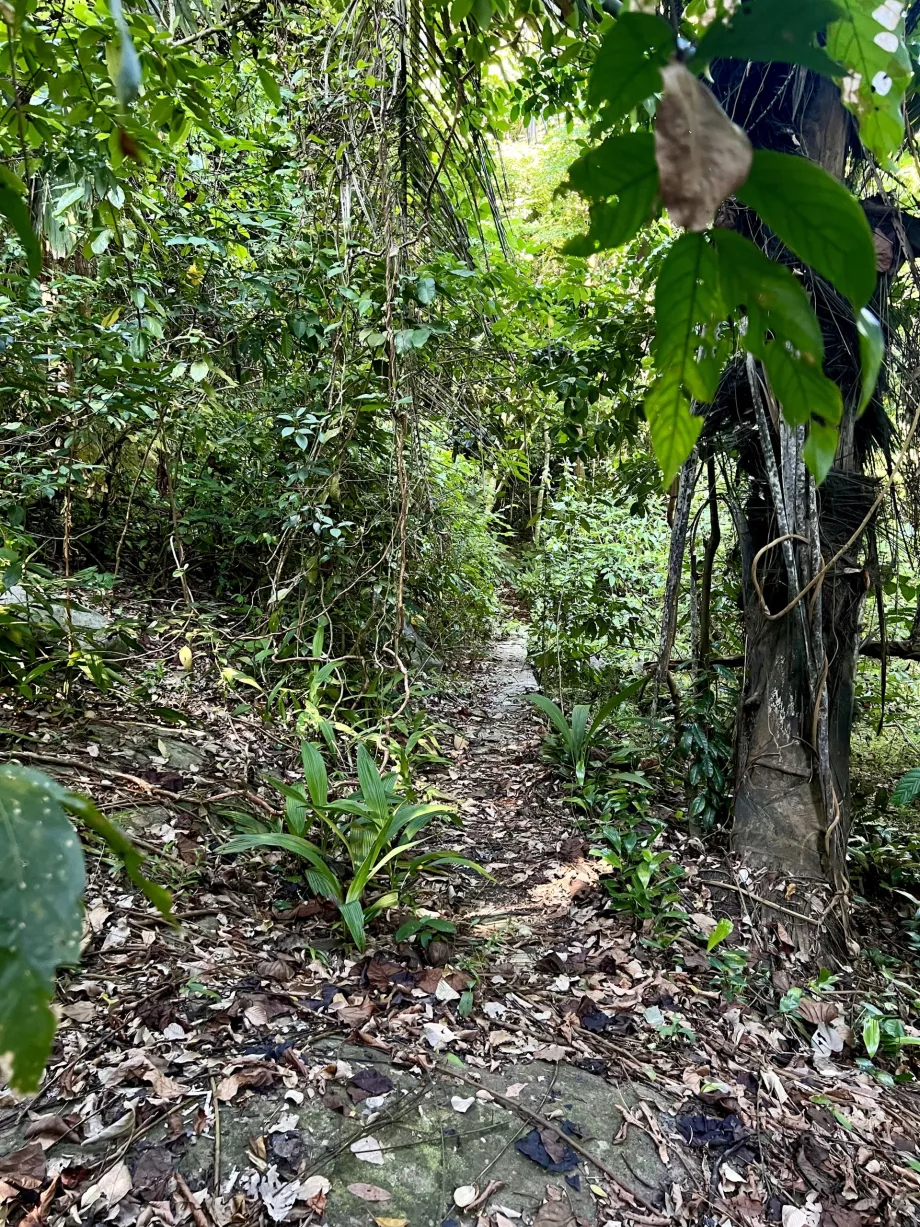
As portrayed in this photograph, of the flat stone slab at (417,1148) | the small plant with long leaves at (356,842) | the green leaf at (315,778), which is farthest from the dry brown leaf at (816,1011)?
the green leaf at (315,778)

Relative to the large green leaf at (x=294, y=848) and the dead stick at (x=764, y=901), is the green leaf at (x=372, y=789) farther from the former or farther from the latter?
the dead stick at (x=764, y=901)

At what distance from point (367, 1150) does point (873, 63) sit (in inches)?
76.4

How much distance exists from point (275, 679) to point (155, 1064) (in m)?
2.38

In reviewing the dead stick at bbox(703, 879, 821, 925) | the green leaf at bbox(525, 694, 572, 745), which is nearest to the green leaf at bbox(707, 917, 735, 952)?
the dead stick at bbox(703, 879, 821, 925)

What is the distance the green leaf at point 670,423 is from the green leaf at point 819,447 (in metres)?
0.07

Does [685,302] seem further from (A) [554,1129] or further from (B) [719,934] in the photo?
(B) [719,934]

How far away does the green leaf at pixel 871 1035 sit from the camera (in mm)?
2189

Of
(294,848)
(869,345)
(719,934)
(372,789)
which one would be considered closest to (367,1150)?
(294,848)

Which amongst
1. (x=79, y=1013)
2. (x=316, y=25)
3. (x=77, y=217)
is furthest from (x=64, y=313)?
(x=79, y=1013)

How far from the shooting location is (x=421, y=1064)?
6.03 ft

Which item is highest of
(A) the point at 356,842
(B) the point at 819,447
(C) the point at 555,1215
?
(B) the point at 819,447

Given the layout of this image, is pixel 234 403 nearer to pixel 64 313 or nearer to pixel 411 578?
pixel 64 313

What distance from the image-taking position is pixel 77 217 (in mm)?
2996

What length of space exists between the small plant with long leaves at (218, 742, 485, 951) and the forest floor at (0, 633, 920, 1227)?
4.6 inches
